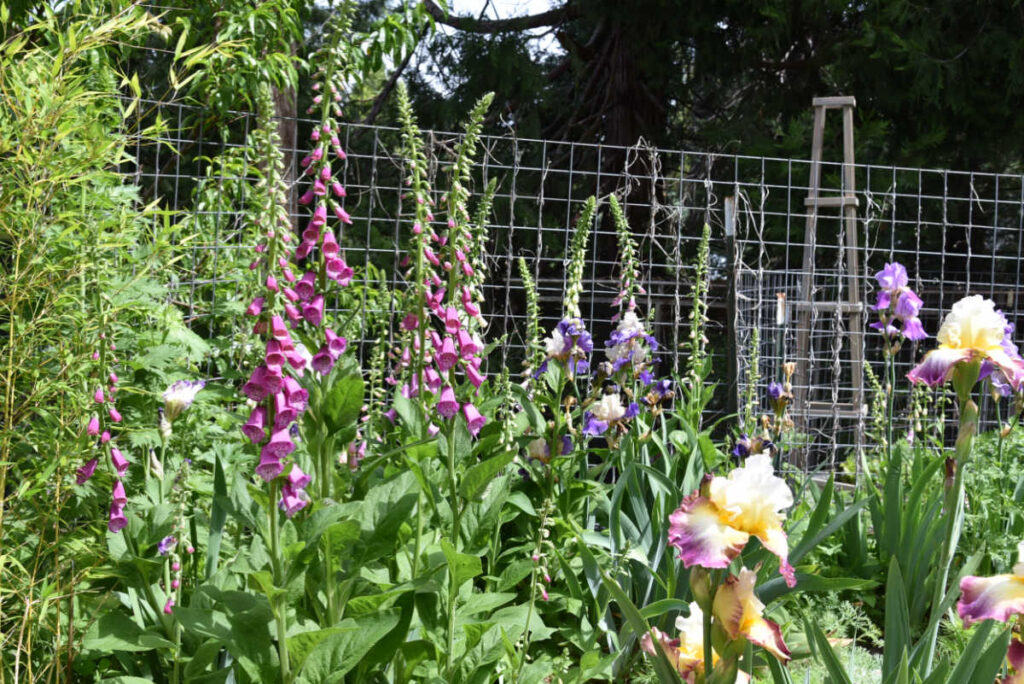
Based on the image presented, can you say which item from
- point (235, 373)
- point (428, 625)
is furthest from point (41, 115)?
point (428, 625)

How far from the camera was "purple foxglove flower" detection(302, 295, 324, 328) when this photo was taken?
1908mm

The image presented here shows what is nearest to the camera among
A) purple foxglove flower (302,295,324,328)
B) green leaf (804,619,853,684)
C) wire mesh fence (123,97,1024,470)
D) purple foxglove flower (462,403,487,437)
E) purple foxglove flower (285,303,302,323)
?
green leaf (804,619,853,684)

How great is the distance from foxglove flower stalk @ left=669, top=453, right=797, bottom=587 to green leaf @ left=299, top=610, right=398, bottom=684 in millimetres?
890

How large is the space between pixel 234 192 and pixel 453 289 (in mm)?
2255

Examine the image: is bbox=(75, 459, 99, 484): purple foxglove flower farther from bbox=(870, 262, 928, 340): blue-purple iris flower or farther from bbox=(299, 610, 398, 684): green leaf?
bbox=(870, 262, 928, 340): blue-purple iris flower

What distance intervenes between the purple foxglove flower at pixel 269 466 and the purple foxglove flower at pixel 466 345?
0.52 m

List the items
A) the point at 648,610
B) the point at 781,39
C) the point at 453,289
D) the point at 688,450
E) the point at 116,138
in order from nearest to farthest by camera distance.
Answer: the point at 648,610, the point at 453,289, the point at 116,138, the point at 688,450, the point at 781,39

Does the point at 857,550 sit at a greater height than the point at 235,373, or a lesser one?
lesser

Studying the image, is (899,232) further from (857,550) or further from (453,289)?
(453,289)

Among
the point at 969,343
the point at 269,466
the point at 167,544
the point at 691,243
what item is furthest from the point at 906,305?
the point at 691,243

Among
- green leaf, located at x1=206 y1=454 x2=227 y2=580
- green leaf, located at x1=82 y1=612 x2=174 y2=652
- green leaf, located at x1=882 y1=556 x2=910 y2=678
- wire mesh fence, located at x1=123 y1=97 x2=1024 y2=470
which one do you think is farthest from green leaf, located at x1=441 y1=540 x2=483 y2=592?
wire mesh fence, located at x1=123 y1=97 x2=1024 y2=470

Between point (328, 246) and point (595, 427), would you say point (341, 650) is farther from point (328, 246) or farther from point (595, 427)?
point (595, 427)

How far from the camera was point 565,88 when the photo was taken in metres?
9.54

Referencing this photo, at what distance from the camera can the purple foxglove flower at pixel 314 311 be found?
6.26 feet
